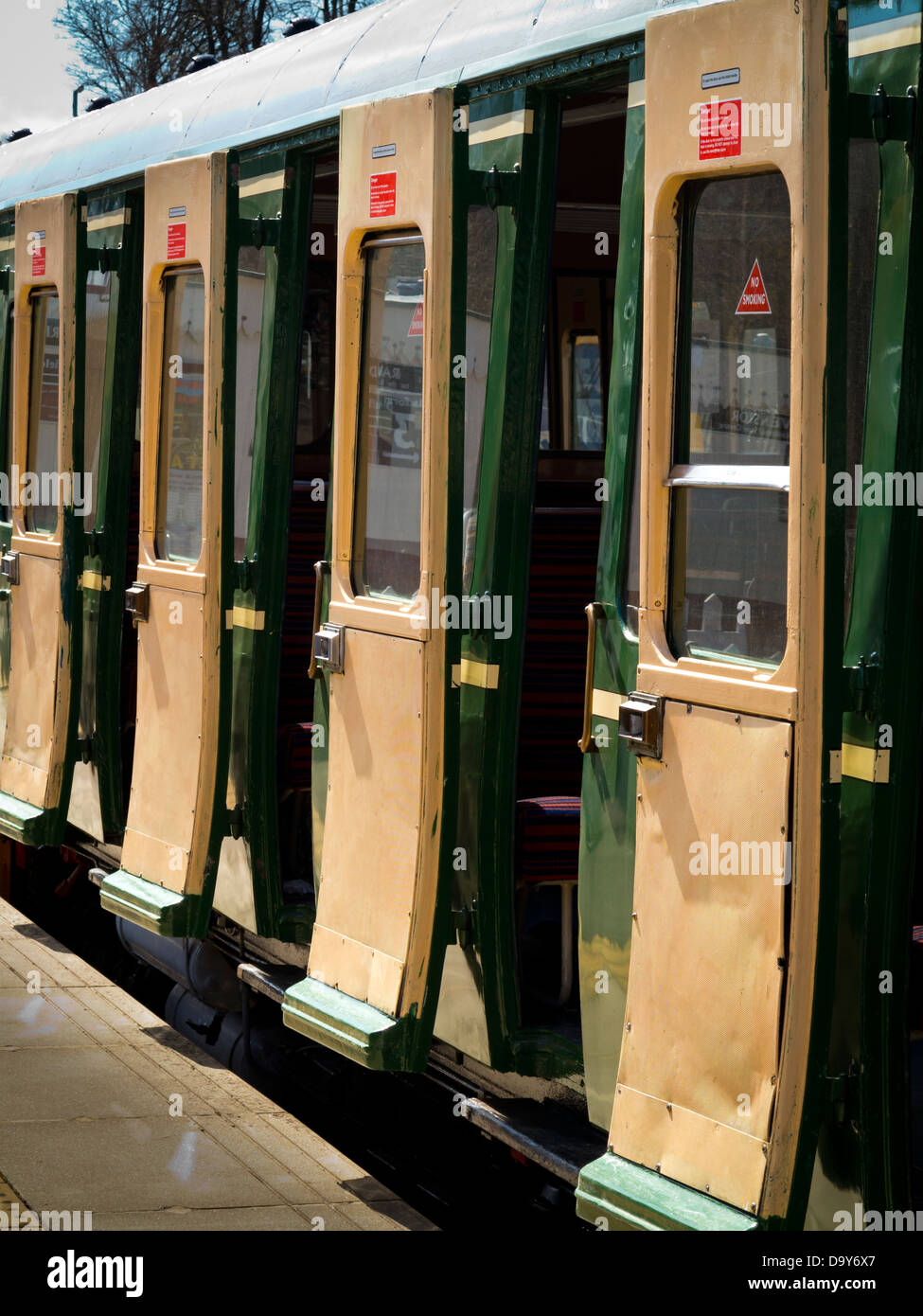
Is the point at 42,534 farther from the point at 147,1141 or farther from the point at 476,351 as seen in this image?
the point at 476,351

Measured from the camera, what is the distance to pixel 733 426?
11.7 ft

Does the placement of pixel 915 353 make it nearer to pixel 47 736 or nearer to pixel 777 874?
pixel 777 874

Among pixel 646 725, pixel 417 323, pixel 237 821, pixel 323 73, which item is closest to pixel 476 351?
pixel 417 323

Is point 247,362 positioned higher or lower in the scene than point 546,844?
higher

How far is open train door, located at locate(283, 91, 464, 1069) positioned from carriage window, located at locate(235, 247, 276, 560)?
88 centimetres

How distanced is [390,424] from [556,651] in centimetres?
123

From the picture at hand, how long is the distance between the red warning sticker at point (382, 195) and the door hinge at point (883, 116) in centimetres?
154

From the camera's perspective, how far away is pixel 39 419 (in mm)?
7609

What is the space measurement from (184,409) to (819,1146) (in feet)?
11.5

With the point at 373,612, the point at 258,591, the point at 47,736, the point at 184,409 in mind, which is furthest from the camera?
the point at 47,736

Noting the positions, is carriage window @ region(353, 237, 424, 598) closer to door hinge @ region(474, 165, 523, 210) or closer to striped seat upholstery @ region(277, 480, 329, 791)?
door hinge @ region(474, 165, 523, 210)

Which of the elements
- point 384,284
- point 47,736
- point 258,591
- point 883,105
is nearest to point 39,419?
point 47,736

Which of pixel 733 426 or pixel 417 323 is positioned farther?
pixel 417 323

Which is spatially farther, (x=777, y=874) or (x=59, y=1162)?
(x=59, y=1162)
